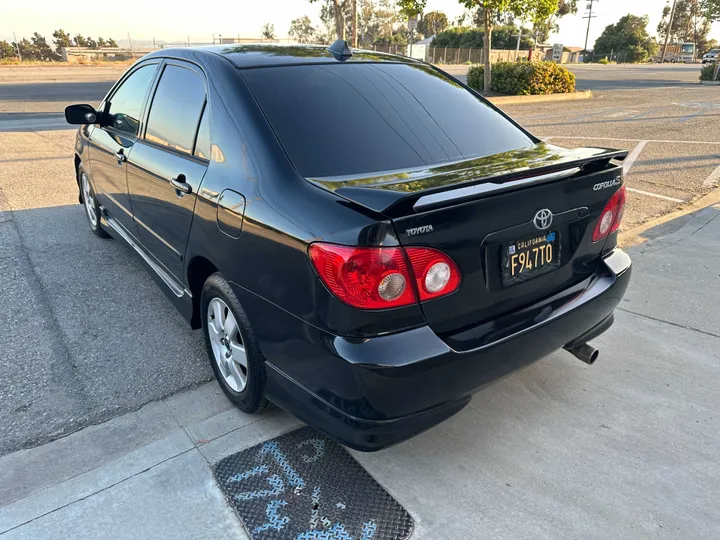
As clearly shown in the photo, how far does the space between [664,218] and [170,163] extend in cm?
496

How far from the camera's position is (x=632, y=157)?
8.57 meters

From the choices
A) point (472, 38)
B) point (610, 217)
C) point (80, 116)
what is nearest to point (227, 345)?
point (610, 217)

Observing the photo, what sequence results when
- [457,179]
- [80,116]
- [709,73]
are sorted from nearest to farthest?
[457,179], [80,116], [709,73]

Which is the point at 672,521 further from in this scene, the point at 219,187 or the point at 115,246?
the point at 115,246

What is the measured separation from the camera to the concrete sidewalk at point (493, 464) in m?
2.13

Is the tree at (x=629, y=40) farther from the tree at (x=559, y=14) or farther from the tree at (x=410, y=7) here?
the tree at (x=410, y=7)

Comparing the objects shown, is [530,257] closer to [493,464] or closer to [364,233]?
[364,233]

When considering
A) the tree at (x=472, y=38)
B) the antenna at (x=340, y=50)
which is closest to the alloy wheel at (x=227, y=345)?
the antenna at (x=340, y=50)

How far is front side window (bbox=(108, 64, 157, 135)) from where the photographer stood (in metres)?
3.62

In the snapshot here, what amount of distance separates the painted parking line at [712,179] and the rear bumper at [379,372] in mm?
5981

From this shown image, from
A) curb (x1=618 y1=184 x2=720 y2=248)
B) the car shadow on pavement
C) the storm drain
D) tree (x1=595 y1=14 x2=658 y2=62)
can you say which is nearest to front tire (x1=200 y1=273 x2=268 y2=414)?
the storm drain

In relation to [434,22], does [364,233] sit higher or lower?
lower

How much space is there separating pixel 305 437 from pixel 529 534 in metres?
1.06

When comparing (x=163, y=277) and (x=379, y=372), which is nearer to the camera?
(x=379, y=372)
